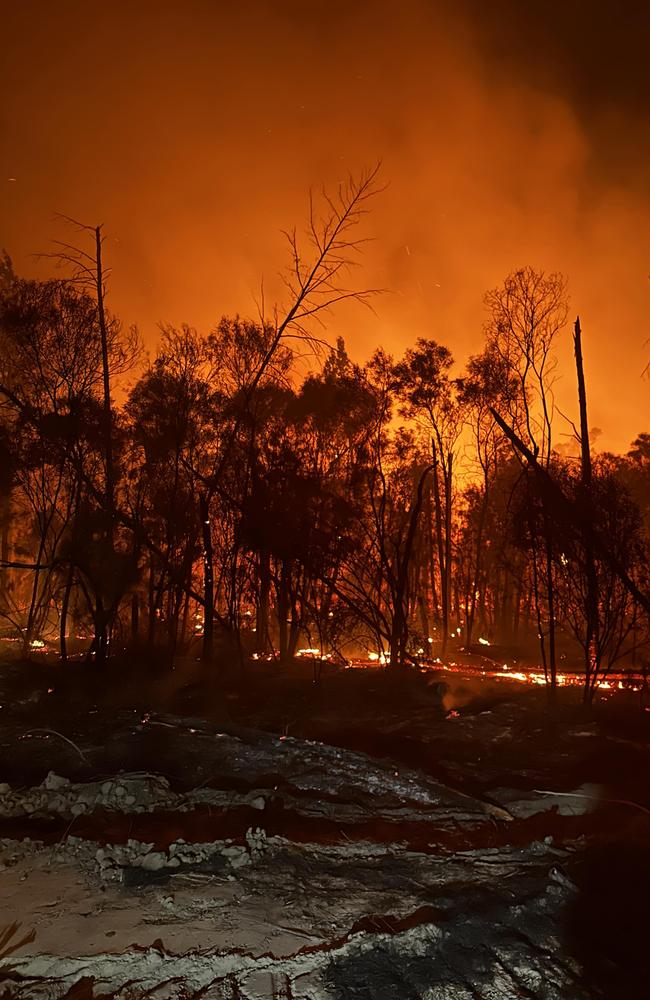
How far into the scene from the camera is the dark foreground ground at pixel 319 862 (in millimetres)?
4398

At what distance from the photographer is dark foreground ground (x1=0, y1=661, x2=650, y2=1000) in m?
4.40

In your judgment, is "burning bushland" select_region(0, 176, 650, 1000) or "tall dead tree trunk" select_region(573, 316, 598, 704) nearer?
"burning bushland" select_region(0, 176, 650, 1000)

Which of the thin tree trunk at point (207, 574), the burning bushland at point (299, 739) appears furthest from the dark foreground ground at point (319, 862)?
the thin tree trunk at point (207, 574)

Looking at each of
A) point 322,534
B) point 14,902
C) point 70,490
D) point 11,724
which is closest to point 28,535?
point 70,490

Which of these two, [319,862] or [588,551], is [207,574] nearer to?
[588,551]

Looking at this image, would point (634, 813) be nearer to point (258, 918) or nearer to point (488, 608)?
point (258, 918)

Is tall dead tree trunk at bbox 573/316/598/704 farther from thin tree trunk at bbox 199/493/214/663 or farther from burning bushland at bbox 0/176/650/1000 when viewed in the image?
thin tree trunk at bbox 199/493/214/663

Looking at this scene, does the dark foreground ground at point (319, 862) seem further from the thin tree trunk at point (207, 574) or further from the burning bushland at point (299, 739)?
the thin tree trunk at point (207, 574)

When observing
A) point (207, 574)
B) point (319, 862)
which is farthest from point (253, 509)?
point (319, 862)

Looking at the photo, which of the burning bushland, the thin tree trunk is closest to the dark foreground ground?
the burning bushland

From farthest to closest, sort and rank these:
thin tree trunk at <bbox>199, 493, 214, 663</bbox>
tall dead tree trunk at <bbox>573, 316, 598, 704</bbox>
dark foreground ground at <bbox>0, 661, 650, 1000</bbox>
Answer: thin tree trunk at <bbox>199, 493, 214, 663</bbox> → tall dead tree trunk at <bbox>573, 316, 598, 704</bbox> → dark foreground ground at <bbox>0, 661, 650, 1000</bbox>

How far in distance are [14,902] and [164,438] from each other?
20.4m

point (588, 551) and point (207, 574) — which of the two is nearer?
point (588, 551)

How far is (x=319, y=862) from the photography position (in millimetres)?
6328
